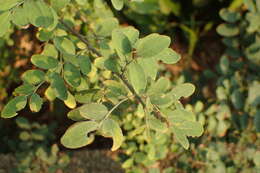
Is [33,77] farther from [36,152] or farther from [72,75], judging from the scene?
[36,152]

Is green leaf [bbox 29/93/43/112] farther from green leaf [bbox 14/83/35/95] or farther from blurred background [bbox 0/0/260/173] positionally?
blurred background [bbox 0/0/260/173]

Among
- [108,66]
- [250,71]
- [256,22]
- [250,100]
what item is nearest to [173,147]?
[250,100]

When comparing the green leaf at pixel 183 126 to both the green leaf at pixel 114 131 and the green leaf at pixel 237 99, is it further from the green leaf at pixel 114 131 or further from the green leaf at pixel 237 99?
the green leaf at pixel 237 99

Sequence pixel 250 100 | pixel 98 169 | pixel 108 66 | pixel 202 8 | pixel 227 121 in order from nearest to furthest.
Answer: pixel 108 66, pixel 250 100, pixel 227 121, pixel 98 169, pixel 202 8

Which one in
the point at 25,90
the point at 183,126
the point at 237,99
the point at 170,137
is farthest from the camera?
the point at 170,137

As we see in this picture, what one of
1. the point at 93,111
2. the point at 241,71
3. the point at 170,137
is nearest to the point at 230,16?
the point at 241,71

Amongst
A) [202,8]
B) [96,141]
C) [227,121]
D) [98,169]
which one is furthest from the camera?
[202,8]

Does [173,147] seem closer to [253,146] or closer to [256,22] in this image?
[253,146]
